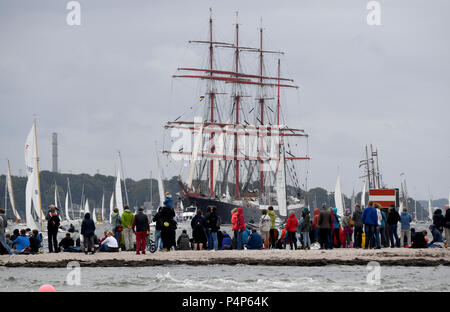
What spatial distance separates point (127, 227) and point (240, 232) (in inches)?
192

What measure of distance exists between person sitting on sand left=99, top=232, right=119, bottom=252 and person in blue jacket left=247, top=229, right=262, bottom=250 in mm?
5859

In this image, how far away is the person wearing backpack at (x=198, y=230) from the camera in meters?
33.8

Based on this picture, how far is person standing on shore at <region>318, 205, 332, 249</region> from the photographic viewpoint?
34.2 metres

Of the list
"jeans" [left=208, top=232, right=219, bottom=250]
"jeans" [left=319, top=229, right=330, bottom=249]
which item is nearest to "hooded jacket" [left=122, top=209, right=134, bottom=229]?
"jeans" [left=208, top=232, right=219, bottom=250]

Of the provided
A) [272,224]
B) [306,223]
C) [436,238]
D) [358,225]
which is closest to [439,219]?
[436,238]

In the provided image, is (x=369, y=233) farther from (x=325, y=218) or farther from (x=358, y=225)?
(x=325, y=218)

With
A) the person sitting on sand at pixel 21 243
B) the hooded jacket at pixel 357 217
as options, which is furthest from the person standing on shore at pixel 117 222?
the hooded jacket at pixel 357 217

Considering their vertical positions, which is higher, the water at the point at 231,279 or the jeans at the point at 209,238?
the jeans at the point at 209,238

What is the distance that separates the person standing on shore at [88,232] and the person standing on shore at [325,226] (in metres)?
9.34

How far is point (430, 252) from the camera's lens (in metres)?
32.8

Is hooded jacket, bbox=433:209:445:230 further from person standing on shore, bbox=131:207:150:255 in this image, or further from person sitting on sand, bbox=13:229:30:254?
person sitting on sand, bbox=13:229:30:254

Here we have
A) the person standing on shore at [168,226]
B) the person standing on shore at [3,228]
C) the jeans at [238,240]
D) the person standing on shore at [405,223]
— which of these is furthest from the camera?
the jeans at [238,240]

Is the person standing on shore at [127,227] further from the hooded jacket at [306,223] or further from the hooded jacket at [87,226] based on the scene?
the hooded jacket at [306,223]

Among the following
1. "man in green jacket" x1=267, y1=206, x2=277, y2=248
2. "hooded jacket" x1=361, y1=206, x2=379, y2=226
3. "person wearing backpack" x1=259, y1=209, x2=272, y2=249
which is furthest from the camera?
"man in green jacket" x1=267, y1=206, x2=277, y2=248
